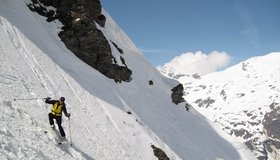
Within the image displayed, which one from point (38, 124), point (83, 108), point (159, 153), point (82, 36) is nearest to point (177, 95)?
point (82, 36)

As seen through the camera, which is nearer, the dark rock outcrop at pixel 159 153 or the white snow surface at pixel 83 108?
the white snow surface at pixel 83 108

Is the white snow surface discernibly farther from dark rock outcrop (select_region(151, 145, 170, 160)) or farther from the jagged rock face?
A: the jagged rock face

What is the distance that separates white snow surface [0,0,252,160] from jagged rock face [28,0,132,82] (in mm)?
1360

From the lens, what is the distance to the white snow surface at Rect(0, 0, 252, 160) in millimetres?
18484

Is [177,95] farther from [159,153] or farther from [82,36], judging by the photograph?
[159,153]

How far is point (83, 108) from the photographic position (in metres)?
30.0

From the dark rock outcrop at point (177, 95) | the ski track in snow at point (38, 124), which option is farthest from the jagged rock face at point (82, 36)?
the dark rock outcrop at point (177, 95)

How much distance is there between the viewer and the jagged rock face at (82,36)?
147ft

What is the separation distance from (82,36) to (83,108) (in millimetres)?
18192

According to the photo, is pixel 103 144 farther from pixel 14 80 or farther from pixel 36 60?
pixel 36 60

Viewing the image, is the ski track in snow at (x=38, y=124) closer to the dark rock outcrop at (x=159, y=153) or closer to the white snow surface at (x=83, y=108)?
the white snow surface at (x=83, y=108)

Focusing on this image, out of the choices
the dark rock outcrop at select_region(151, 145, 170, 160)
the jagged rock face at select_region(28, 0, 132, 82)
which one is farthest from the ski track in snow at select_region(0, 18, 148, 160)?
the jagged rock face at select_region(28, 0, 132, 82)

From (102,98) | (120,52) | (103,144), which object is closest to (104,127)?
(103,144)

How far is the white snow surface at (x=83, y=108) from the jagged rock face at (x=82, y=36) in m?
1.36
